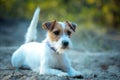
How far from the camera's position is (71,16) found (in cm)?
1917

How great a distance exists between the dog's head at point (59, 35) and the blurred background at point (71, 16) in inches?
284

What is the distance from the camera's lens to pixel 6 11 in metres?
18.5

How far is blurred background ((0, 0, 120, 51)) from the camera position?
618 inches

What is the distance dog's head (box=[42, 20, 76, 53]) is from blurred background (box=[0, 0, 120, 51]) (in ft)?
23.7

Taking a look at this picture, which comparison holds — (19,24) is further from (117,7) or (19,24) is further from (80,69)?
(80,69)

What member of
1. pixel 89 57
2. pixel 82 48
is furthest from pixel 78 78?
pixel 82 48

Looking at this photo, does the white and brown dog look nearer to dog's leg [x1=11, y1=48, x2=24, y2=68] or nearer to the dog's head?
the dog's head

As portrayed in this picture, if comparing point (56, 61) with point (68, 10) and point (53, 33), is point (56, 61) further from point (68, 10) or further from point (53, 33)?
point (68, 10)

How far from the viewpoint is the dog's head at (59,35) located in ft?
21.4

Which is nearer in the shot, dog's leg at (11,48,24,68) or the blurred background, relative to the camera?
dog's leg at (11,48,24,68)

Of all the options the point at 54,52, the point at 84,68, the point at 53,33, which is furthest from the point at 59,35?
the point at 84,68

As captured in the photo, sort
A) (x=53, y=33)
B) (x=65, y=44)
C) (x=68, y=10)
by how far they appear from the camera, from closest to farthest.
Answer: (x=65, y=44) < (x=53, y=33) < (x=68, y=10)

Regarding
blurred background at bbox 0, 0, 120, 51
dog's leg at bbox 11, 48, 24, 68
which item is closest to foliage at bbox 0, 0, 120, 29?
blurred background at bbox 0, 0, 120, 51

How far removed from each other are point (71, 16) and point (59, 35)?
12547 mm
